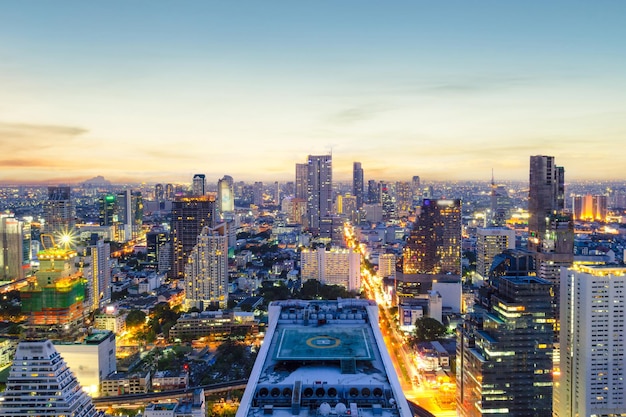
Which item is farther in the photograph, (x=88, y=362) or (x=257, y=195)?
(x=257, y=195)

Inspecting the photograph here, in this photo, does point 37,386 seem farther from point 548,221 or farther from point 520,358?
point 548,221

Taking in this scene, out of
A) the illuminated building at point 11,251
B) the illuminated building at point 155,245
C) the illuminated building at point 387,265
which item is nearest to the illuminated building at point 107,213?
the illuminated building at point 155,245

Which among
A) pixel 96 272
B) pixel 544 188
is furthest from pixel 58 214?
pixel 544 188

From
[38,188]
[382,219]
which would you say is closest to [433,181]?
[382,219]

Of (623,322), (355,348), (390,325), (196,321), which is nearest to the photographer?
(355,348)

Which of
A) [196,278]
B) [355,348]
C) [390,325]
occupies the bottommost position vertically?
[390,325]

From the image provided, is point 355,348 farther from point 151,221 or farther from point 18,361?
point 151,221

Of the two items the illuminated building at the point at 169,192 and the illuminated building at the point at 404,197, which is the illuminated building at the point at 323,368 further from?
the illuminated building at the point at 169,192
